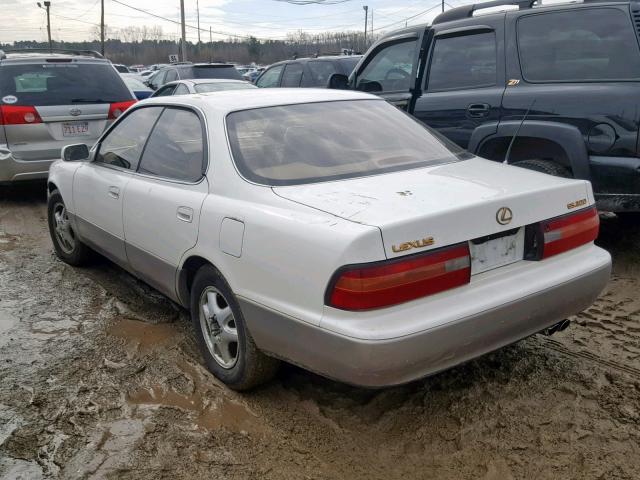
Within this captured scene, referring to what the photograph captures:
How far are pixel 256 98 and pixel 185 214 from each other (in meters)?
0.89

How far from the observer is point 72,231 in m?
5.41

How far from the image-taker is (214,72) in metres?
14.0

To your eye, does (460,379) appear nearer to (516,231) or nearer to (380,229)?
(516,231)

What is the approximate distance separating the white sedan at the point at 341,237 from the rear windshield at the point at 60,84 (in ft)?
13.3

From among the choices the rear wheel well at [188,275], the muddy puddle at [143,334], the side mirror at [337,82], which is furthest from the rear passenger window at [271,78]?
the rear wheel well at [188,275]

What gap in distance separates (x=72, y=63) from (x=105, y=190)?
4329 millimetres

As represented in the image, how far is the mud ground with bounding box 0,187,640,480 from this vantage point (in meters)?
2.74

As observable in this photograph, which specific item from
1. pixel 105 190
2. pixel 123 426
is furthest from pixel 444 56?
pixel 123 426

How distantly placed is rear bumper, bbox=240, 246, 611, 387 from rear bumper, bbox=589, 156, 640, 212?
5.70 ft

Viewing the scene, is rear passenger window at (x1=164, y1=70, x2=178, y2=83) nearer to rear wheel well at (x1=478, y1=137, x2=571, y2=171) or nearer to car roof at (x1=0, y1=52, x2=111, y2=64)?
car roof at (x1=0, y1=52, x2=111, y2=64)

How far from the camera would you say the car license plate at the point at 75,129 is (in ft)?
25.2

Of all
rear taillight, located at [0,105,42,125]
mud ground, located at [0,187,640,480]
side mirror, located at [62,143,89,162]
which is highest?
rear taillight, located at [0,105,42,125]

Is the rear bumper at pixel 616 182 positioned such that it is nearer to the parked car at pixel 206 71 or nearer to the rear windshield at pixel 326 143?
the rear windshield at pixel 326 143

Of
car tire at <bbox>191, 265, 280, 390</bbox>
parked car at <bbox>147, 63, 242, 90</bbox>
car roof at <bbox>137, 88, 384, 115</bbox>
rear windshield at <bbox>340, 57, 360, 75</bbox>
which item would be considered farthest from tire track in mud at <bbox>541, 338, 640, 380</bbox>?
parked car at <bbox>147, 63, 242, 90</bbox>
